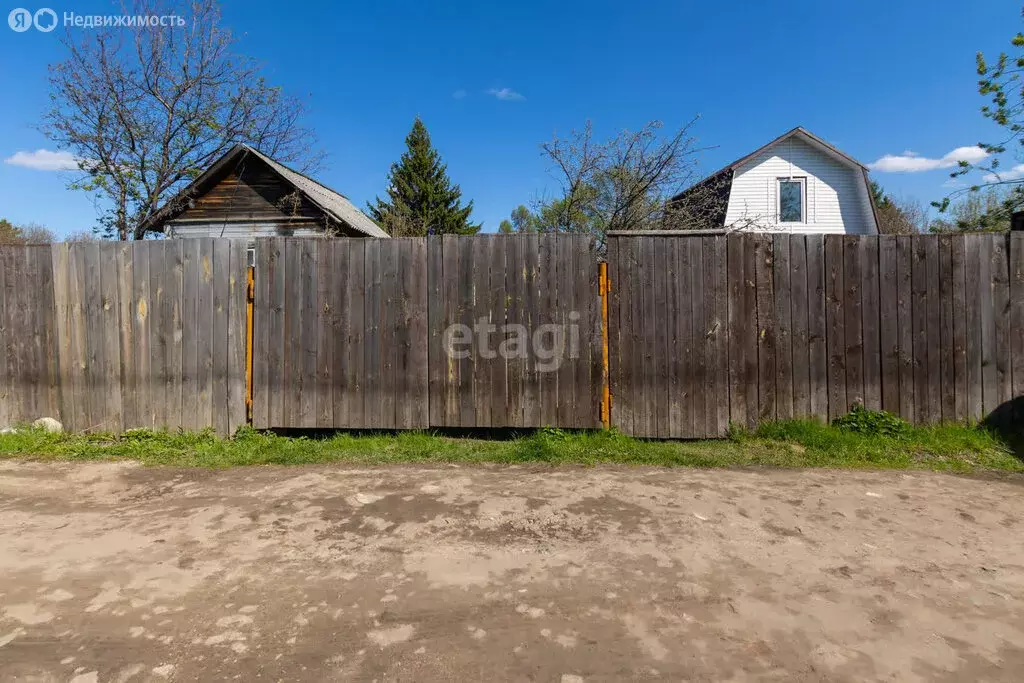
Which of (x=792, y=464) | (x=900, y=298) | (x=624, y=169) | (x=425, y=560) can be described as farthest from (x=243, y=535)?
(x=624, y=169)

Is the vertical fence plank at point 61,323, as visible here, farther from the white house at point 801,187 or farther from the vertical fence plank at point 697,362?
the white house at point 801,187

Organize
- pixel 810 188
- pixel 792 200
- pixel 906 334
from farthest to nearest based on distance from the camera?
pixel 792 200 < pixel 810 188 < pixel 906 334

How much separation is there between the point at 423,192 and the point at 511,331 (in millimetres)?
31377

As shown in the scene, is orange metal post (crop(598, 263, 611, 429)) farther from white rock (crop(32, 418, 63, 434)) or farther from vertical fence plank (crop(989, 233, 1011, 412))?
white rock (crop(32, 418, 63, 434))

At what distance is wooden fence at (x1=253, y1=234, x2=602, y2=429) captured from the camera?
498 cm

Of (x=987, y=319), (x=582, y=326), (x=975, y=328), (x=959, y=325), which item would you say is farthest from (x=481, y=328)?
(x=987, y=319)

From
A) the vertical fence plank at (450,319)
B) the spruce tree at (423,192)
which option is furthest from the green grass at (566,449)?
the spruce tree at (423,192)

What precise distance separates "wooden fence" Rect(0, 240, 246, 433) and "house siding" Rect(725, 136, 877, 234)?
60.2ft

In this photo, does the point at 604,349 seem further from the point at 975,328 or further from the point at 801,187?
the point at 801,187

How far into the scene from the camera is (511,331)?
501 centimetres

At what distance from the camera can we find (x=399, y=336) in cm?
505

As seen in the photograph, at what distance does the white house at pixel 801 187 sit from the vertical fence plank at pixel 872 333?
1533cm

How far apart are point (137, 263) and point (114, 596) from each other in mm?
3904

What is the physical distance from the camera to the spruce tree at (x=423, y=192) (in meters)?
33.7
